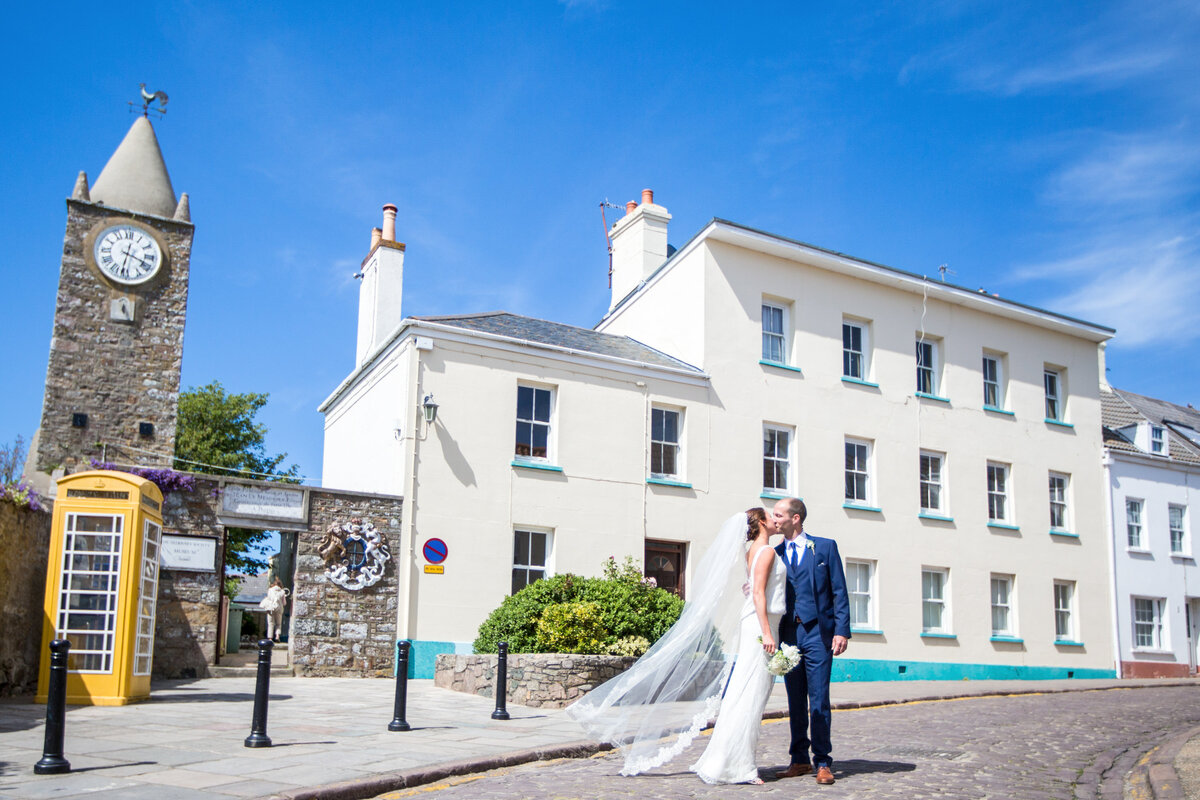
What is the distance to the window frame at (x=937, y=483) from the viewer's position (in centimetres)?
2289

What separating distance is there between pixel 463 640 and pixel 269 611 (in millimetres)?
6834

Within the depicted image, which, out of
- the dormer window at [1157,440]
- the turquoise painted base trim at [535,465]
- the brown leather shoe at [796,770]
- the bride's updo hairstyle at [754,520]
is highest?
the dormer window at [1157,440]

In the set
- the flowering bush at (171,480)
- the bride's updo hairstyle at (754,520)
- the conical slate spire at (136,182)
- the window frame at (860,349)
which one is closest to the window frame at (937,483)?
the window frame at (860,349)

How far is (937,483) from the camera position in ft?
76.2

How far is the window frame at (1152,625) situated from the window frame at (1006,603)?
417cm

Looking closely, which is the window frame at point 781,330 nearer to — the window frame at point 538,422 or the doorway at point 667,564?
the doorway at point 667,564

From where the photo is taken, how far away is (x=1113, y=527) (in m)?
25.7

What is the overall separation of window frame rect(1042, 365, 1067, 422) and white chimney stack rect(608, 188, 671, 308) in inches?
407

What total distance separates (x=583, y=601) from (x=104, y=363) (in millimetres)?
13734

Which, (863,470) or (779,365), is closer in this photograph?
(779,365)

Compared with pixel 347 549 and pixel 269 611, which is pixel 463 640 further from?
pixel 269 611

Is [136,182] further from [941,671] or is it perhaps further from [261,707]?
[941,671]

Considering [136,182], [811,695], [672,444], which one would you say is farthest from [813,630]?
[136,182]

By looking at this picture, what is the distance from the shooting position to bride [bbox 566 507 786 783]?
7.16m
